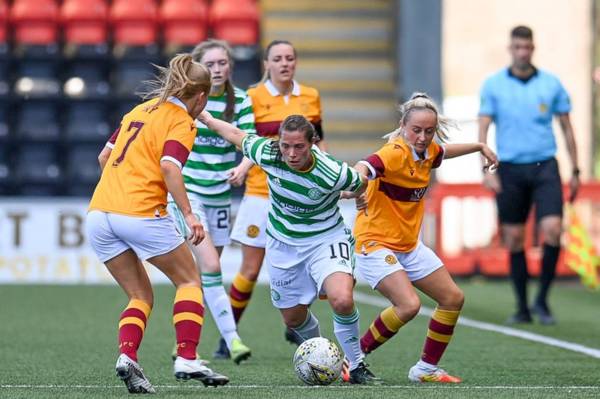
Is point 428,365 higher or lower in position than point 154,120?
lower

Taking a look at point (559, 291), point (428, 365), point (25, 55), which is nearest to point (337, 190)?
point (428, 365)

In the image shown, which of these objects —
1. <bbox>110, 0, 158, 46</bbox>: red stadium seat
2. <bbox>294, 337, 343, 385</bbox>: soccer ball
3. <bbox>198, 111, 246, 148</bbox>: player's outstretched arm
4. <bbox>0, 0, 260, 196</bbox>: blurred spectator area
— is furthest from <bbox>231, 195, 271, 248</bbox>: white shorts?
<bbox>110, 0, 158, 46</bbox>: red stadium seat

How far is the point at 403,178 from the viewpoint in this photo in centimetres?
723

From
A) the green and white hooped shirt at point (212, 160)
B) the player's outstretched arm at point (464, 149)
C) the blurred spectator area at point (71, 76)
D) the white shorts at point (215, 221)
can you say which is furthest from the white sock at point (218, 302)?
the blurred spectator area at point (71, 76)

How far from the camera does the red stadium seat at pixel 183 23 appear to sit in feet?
54.4

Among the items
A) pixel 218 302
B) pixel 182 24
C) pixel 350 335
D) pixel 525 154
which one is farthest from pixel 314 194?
pixel 182 24

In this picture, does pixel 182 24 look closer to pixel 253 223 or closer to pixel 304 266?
pixel 253 223

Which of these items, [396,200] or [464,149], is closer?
[396,200]

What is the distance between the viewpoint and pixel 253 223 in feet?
28.5

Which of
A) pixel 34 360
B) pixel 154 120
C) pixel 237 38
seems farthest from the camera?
pixel 237 38

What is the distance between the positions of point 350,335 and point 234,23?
10.0m

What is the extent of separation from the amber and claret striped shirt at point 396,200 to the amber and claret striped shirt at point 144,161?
3.75 ft

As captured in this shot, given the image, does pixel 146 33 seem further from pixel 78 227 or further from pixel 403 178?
pixel 403 178

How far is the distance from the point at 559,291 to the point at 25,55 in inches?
248
